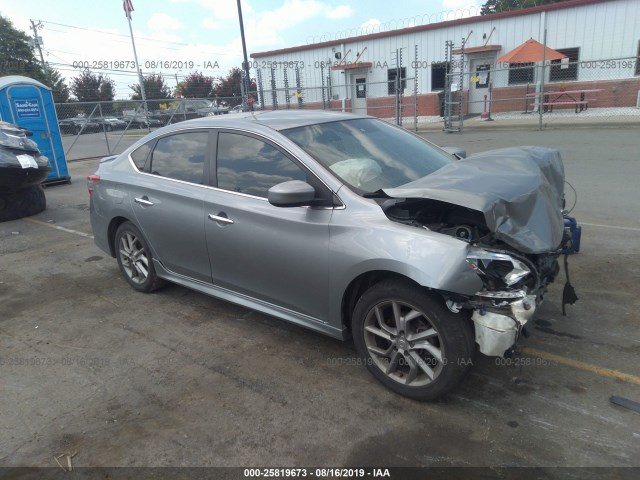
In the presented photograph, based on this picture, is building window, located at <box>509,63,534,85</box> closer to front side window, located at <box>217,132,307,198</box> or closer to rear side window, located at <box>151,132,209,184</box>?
rear side window, located at <box>151,132,209,184</box>

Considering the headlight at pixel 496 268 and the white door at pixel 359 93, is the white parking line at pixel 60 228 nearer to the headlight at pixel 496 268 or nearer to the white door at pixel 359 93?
the headlight at pixel 496 268

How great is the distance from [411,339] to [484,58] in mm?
22648

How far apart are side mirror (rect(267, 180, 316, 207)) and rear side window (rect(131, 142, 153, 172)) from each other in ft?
6.80

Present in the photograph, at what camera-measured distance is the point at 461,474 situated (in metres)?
2.37

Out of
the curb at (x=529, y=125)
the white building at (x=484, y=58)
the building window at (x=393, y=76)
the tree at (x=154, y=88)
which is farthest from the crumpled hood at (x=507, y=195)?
the tree at (x=154, y=88)

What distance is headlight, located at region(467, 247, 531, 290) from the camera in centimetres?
Result: 258

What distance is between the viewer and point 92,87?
44.2 meters

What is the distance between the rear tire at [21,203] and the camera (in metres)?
8.00

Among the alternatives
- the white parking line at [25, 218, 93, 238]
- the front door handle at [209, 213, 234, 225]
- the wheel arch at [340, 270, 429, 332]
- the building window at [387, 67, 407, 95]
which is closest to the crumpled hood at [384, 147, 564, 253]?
the wheel arch at [340, 270, 429, 332]

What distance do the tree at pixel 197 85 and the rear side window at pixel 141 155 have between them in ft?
129

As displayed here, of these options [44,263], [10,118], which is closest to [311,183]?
[44,263]

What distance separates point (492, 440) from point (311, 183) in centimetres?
185

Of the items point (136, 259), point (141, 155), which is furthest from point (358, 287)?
point (141, 155)

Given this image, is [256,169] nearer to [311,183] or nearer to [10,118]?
[311,183]
